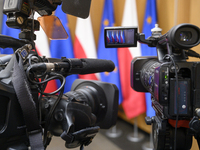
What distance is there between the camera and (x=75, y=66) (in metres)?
0.50

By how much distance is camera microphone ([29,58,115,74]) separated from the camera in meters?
0.41

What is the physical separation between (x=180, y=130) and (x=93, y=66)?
0.47 m

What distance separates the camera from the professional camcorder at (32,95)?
1.29 ft

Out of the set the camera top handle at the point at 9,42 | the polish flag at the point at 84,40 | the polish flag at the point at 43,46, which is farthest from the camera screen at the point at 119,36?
the polish flag at the point at 43,46

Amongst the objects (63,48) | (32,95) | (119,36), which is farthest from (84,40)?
(32,95)

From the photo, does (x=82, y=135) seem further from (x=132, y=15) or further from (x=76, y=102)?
(x=132, y=15)

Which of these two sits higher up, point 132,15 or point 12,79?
point 132,15

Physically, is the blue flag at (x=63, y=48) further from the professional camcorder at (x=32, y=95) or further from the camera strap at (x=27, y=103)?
the camera strap at (x=27, y=103)

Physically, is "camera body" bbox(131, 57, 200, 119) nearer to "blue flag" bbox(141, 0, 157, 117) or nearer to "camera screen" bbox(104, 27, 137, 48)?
"camera screen" bbox(104, 27, 137, 48)

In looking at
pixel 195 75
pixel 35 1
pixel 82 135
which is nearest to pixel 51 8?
pixel 35 1

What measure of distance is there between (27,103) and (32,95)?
44mm

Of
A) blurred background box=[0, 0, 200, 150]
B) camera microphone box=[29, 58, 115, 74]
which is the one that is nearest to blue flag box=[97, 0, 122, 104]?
blurred background box=[0, 0, 200, 150]

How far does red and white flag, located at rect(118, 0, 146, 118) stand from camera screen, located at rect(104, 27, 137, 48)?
94 cm

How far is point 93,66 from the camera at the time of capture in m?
0.58
